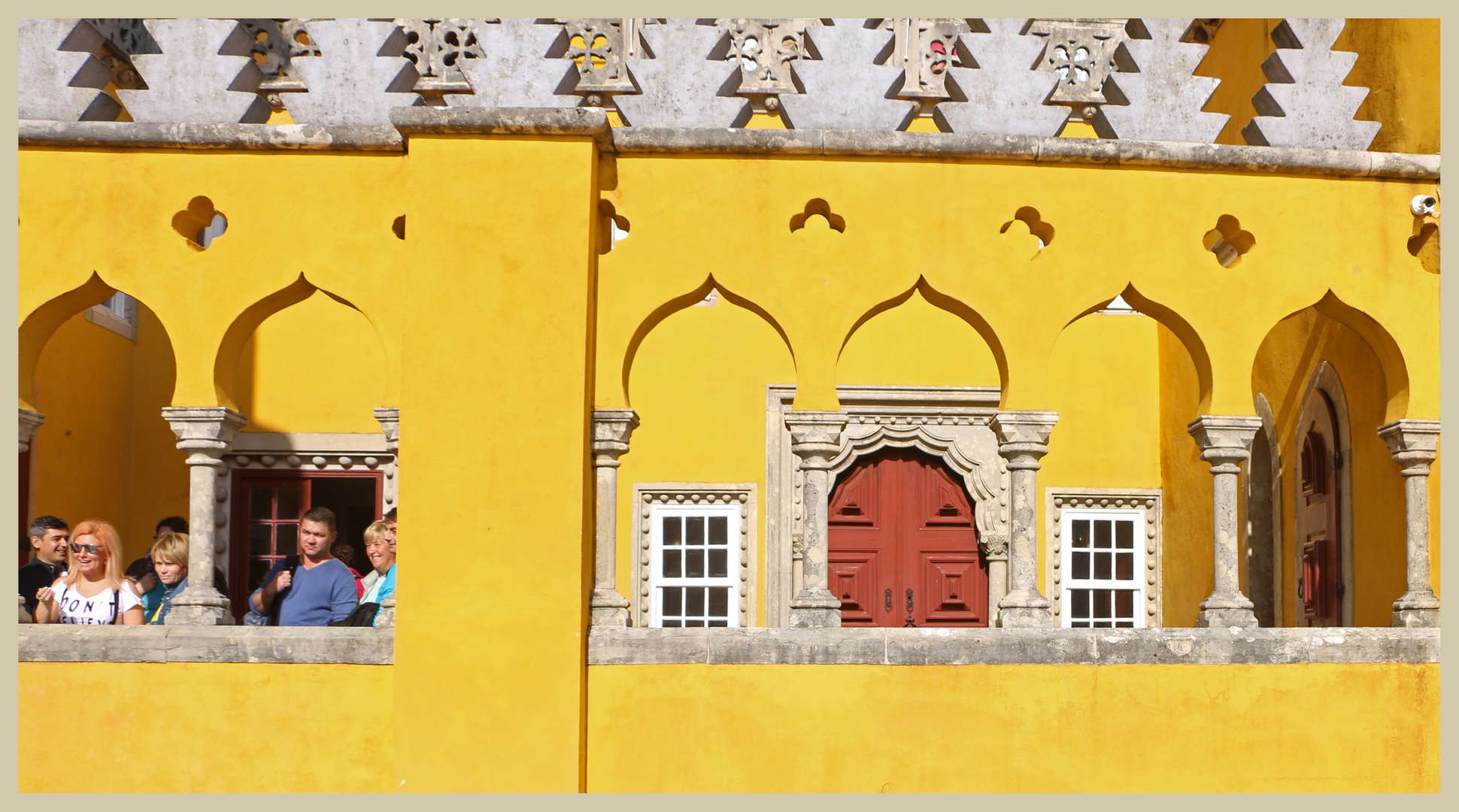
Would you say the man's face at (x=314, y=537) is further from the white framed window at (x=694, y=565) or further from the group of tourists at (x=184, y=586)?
the white framed window at (x=694, y=565)

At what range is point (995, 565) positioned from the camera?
10711 mm

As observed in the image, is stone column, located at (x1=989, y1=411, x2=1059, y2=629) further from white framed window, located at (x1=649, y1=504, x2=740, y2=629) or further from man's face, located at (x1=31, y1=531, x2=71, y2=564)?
man's face, located at (x1=31, y1=531, x2=71, y2=564)

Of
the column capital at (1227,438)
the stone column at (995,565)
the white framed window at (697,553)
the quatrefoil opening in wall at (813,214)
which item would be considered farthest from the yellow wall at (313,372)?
the column capital at (1227,438)

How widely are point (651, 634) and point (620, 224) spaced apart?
71.3 inches

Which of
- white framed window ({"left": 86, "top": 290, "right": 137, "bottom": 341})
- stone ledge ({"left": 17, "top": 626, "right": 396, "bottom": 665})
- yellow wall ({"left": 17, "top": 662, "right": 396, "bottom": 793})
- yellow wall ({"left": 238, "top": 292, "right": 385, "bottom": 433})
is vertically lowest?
yellow wall ({"left": 17, "top": 662, "right": 396, "bottom": 793})

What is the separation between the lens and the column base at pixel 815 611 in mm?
6211

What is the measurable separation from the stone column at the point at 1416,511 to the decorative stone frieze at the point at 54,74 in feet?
19.9

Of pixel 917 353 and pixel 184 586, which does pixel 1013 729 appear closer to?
pixel 184 586

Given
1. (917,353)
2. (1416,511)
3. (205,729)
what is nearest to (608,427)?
(205,729)

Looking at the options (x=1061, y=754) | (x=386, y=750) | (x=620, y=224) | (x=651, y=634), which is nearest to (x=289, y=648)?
(x=386, y=750)

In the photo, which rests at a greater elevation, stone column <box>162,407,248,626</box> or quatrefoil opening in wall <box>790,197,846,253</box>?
quatrefoil opening in wall <box>790,197,846,253</box>

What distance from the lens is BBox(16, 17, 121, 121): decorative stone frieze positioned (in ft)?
21.4

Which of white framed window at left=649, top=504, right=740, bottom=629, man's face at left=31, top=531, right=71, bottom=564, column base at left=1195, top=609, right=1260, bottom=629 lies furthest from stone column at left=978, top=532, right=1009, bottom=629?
man's face at left=31, top=531, right=71, bottom=564

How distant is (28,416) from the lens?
644 cm
